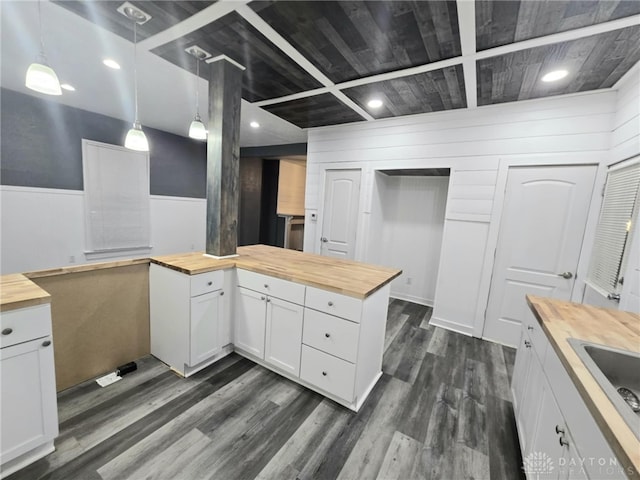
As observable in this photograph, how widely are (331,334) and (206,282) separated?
108 centimetres

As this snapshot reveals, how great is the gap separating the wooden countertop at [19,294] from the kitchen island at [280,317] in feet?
2.46

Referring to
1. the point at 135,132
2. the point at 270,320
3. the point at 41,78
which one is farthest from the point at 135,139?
the point at 270,320

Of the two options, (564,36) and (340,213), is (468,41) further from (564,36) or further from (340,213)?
(340,213)

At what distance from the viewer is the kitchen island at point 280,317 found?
1776 mm

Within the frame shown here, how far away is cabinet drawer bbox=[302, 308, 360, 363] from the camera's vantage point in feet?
5.67

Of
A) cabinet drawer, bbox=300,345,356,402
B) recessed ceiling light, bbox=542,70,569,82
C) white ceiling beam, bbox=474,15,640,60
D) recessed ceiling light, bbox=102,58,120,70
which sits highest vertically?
recessed ceiling light, bbox=542,70,569,82

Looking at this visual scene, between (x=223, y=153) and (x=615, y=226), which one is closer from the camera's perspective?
(x=615, y=226)

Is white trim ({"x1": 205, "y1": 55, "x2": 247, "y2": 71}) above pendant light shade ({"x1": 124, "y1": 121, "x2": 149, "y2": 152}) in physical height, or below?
above

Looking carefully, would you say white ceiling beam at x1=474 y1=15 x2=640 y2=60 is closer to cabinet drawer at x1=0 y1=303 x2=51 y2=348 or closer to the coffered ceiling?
the coffered ceiling

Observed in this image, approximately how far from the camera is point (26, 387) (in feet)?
4.16

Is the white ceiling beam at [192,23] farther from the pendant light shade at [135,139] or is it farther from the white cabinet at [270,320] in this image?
the white cabinet at [270,320]

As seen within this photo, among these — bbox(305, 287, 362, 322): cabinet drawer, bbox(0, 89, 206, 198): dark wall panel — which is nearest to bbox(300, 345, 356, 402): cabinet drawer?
bbox(305, 287, 362, 322): cabinet drawer

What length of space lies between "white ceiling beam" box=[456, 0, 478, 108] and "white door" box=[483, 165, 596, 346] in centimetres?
105

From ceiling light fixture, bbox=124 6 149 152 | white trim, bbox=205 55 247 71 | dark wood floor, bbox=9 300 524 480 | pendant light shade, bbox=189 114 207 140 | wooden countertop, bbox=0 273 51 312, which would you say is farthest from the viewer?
pendant light shade, bbox=189 114 207 140
